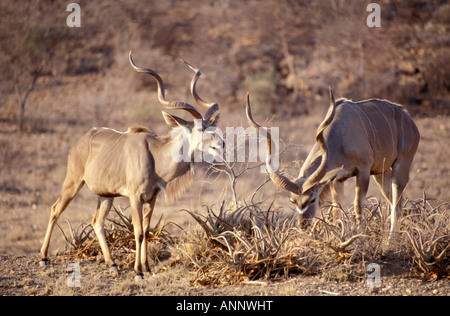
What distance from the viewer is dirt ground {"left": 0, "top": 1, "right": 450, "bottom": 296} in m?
12.2

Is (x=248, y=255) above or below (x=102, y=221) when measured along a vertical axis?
below

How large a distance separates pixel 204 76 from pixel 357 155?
38.1 feet

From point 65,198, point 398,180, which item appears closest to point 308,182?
point 398,180

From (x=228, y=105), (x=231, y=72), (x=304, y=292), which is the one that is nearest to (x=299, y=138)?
(x=228, y=105)

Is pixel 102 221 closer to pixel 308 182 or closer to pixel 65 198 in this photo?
pixel 65 198

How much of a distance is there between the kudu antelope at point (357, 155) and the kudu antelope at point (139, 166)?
65cm

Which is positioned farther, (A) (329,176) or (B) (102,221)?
(B) (102,221)

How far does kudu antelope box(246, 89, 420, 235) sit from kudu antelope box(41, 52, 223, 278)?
0.65 meters

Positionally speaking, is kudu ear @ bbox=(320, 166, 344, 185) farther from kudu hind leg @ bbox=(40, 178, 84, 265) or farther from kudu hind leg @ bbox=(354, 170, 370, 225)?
kudu hind leg @ bbox=(40, 178, 84, 265)

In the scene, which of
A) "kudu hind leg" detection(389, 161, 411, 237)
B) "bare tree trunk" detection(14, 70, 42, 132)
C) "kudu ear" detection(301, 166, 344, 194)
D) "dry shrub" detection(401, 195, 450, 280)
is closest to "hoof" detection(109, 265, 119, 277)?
"kudu ear" detection(301, 166, 344, 194)

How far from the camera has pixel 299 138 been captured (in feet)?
46.6

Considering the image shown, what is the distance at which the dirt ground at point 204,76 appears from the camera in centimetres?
1217

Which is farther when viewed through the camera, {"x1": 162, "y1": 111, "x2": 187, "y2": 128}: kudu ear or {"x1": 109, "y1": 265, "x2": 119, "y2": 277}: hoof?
{"x1": 109, "y1": 265, "x2": 119, "y2": 277}: hoof

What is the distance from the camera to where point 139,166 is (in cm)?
628
